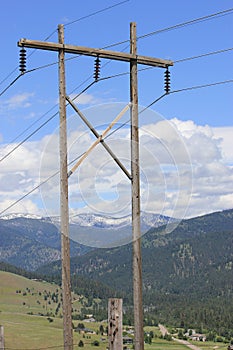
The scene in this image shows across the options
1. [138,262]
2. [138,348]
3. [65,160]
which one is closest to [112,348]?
[138,348]

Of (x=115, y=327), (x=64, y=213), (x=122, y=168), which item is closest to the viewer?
(x=115, y=327)

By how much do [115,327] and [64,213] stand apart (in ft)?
21.4

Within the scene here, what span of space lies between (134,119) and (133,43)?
249cm

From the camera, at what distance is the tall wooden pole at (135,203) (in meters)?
Result: 18.6

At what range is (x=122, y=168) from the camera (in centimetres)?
1941

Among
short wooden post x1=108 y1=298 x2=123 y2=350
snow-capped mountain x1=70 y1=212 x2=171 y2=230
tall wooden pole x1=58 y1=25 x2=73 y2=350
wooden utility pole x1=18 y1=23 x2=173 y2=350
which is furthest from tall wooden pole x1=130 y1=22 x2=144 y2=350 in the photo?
short wooden post x1=108 y1=298 x2=123 y2=350

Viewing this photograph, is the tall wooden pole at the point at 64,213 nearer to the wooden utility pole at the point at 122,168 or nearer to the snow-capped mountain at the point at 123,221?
the wooden utility pole at the point at 122,168

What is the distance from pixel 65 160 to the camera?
19.1 meters

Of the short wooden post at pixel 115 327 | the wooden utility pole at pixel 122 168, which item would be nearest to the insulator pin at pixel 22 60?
the wooden utility pole at pixel 122 168

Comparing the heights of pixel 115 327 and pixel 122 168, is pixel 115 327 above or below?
below

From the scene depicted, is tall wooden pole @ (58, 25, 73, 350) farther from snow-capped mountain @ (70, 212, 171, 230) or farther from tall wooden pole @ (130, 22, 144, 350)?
tall wooden pole @ (130, 22, 144, 350)

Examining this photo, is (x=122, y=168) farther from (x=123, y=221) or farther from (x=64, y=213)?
(x=64, y=213)

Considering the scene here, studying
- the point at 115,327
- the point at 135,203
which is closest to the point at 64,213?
the point at 135,203

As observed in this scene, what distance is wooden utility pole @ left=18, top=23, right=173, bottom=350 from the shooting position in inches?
731
